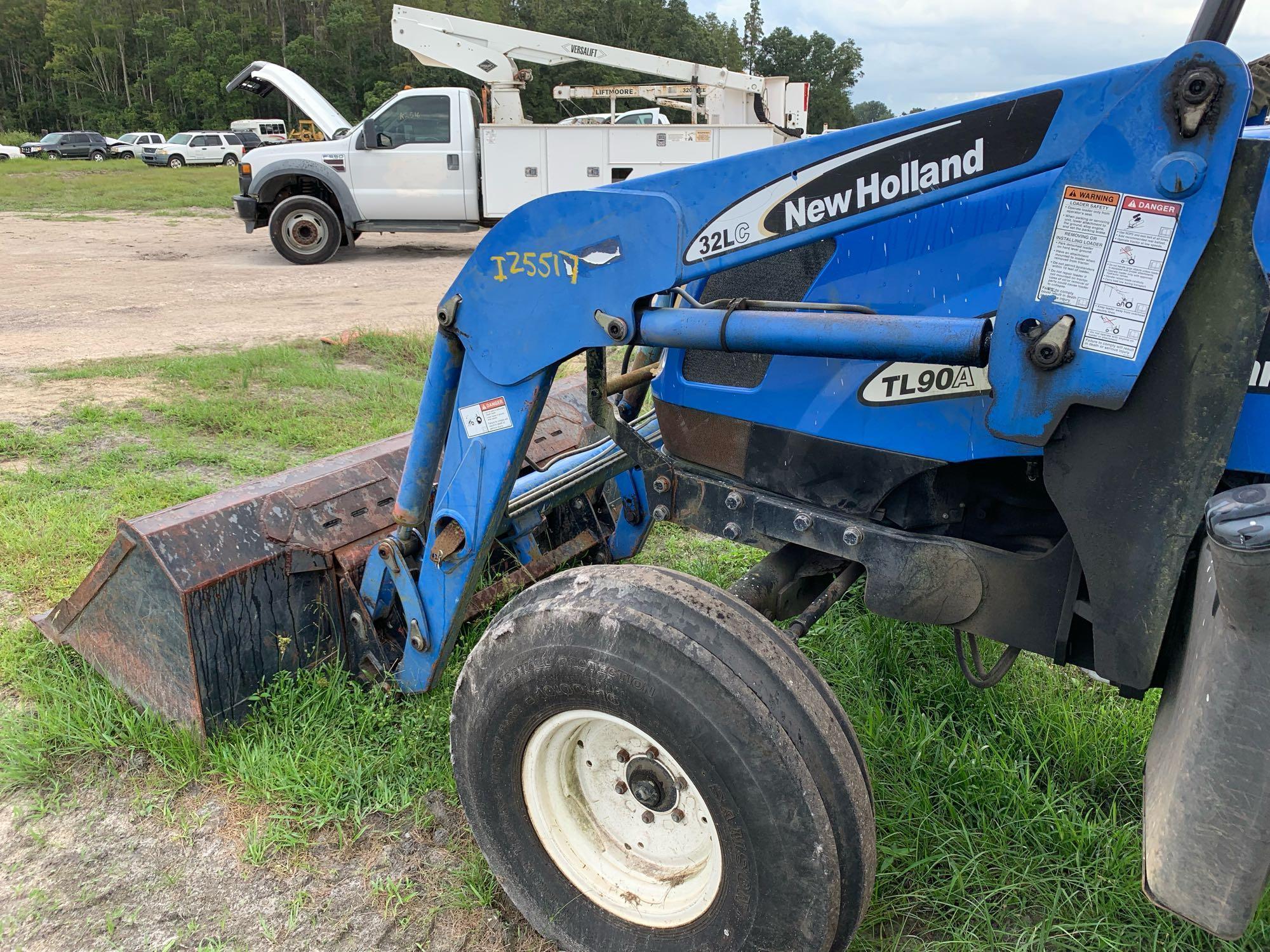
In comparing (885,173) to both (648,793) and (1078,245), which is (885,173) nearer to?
(1078,245)

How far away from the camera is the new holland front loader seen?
154cm

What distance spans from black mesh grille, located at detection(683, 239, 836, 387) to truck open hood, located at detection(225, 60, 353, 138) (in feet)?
39.4

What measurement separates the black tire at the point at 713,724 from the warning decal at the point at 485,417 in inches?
17.5

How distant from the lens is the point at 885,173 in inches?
69.9

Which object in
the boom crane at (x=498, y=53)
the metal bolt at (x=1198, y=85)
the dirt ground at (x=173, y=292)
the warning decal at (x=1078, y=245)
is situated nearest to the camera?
the metal bolt at (x=1198, y=85)

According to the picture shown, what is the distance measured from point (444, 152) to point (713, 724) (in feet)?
40.7

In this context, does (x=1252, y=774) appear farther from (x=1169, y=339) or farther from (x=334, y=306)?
(x=334, y=306)

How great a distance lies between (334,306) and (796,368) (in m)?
8.73

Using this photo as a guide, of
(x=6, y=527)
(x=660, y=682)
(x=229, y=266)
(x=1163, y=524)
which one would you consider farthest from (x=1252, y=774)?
(x=229, y=266)

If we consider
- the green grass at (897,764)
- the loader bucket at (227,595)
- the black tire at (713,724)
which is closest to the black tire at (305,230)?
the green grass at (897,764)

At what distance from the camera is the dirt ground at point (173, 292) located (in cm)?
785

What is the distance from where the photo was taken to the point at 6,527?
13.6ft

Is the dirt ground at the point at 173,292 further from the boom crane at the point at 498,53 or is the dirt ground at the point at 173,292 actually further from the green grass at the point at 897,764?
the green grass at the point at 897,764

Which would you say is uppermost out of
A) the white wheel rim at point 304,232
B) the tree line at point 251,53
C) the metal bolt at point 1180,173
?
the tree line at point 251,53
